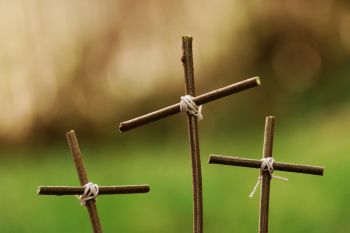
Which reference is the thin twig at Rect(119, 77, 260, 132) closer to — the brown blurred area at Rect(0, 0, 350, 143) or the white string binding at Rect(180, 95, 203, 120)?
the white string binding at Rect(180, 95, 203, 120)

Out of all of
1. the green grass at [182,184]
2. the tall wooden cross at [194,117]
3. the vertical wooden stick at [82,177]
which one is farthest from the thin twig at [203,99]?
the green grass at [182,184]

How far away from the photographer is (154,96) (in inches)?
65.3

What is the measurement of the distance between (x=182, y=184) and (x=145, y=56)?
0.37 meters

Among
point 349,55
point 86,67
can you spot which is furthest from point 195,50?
point 349,55

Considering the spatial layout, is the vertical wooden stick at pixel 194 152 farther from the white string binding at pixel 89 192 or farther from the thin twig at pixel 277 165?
the white string binding at pixel 89 192

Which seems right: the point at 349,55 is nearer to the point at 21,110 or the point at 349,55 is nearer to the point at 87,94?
the point at 87,94

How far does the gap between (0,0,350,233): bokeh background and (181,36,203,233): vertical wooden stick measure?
1.86ft

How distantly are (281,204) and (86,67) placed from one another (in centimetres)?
64

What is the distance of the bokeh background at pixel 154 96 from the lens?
63.2 inches

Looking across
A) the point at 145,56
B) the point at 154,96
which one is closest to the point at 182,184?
the point at 154,96

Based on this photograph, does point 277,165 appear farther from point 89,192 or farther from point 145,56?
point 145,56

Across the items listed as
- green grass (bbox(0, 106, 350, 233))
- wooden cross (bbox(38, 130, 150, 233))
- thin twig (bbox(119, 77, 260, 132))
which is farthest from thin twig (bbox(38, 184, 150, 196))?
green grass (bbox(0, 106, 350, 233))

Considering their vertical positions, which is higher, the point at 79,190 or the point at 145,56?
the point at 145,56

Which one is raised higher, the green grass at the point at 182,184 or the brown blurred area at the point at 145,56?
the brown blurred area at the point at 145,56
